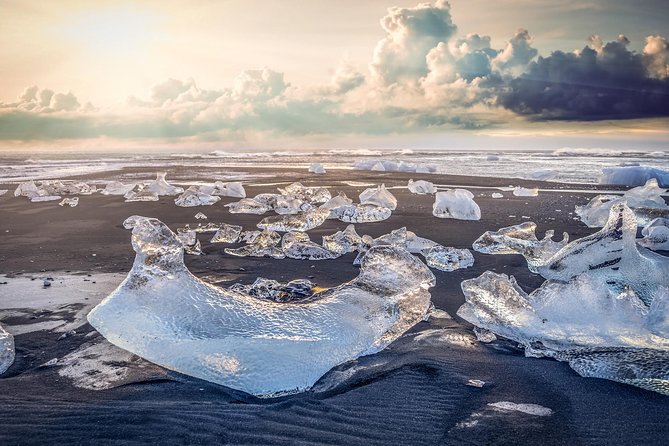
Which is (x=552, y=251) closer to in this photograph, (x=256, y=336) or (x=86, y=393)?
(x=256, y=336)

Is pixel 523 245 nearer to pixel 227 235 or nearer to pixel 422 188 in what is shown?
pixel 227 235

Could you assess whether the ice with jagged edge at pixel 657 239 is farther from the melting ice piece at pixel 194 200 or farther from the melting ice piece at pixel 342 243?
the melting ice piece at pixel 194 200

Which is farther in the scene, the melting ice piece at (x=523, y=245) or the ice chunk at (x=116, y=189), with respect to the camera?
the ice chunk at (x=116, y=189)

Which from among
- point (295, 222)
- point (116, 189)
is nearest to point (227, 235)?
point (295, 222)

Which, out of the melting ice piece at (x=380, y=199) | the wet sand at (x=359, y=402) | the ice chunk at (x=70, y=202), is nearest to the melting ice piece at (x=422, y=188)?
the melting ice piece at (x=380, y=199)

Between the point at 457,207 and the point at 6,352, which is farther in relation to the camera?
the point at 457,207

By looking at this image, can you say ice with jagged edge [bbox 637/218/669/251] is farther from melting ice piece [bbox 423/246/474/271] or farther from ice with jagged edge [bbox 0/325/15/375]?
ice with jagged edge [bbox 0/325/15/375]
